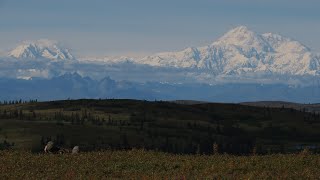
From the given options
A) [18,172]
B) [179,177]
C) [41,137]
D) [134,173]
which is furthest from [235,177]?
[41,137]

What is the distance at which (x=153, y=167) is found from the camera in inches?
1667

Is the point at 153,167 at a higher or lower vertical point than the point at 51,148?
lower

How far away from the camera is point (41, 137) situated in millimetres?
183500

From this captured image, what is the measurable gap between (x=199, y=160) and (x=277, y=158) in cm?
518

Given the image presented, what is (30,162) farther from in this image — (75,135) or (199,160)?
(75,135)

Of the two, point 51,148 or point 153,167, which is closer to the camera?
point 153,167

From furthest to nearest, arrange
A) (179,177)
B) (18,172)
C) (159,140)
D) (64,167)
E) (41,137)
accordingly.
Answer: (159,140), (41,137), (64,167), (18,172), (179,177)

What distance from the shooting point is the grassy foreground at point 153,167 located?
3791 centimetres

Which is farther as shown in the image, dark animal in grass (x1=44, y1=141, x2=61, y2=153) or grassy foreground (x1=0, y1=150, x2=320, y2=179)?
dark animal in grass (x1=44, y1=141, x2=61, y2=153)

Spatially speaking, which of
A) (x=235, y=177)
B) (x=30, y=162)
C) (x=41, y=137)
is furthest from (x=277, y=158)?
(x=41, y=137)

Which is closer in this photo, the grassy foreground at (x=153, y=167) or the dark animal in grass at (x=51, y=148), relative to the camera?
the grassy foreground at (x=153, y=167)

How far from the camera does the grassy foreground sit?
37.9 m

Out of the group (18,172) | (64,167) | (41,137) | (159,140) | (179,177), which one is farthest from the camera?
(159,140)

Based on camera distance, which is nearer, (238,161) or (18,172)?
(18,172)
